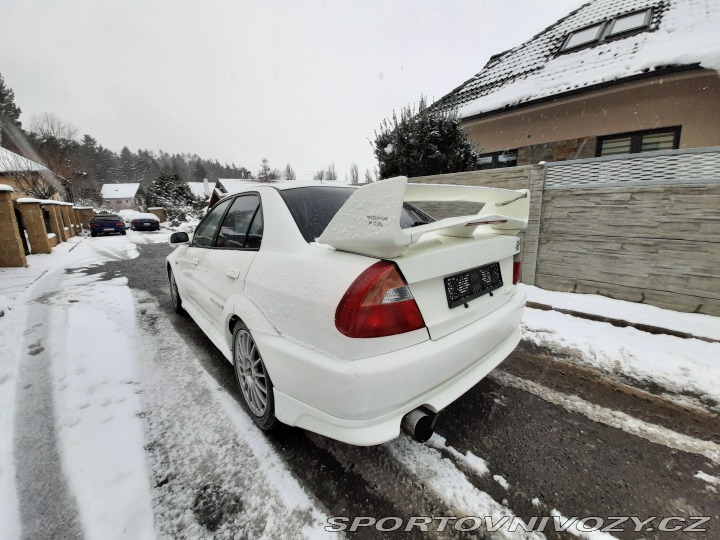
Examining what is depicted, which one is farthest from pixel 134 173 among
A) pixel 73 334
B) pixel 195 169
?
pixel 73 334

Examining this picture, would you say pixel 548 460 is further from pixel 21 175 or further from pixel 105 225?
pixel 21 175

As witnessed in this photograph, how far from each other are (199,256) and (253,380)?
4.92 feet

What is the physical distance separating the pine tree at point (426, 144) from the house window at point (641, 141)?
291cm

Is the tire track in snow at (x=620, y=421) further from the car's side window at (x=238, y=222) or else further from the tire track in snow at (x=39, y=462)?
the tire track in snow at (x=39, y=462)

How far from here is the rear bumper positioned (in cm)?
135

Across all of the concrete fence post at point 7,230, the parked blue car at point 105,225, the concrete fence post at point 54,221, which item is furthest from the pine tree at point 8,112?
the concrete fence post at point 7,230

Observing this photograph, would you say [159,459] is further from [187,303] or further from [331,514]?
[187,303]

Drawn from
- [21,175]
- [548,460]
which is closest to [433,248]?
[548,460]

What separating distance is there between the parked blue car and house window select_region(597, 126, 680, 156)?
2473cm

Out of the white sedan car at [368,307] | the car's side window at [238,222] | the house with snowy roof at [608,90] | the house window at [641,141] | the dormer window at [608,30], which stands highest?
the dormer window at [608,30]

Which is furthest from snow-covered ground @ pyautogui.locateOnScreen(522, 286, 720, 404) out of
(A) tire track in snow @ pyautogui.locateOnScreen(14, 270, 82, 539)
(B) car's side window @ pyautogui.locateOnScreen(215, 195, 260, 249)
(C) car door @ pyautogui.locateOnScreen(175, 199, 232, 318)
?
(A) tire track in snow @ pyautogui.locateOnScreen(14, 270, 82, 539)

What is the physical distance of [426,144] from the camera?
21.4ft

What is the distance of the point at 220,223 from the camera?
279cm

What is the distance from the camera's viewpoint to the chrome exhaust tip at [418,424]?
4.75 feet
